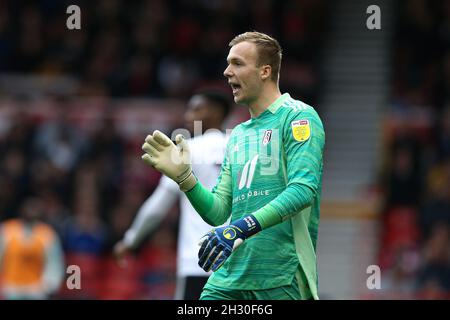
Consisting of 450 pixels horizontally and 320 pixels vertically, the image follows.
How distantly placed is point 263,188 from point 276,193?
0.24 feet

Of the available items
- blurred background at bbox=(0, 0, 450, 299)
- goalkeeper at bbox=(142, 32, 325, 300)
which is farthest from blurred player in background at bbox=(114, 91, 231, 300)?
blurred background at bbox=(0, 0, 450, 299)

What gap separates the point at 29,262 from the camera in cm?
1242

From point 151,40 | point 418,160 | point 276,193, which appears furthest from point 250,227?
point 151,40

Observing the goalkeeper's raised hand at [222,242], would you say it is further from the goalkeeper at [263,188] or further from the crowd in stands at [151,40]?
the crowd in stands at [151,40]

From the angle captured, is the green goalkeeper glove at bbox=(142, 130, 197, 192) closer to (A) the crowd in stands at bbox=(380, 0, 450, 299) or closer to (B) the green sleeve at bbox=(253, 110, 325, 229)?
(B) the green sleeve at bbox=(253, 110, 325, 229)

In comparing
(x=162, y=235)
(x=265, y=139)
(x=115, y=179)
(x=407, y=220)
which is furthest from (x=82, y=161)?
(x=265, y=139)

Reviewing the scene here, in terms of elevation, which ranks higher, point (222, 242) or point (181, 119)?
point (181, 119)

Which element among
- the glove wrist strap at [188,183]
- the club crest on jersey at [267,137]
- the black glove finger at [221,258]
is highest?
the club crest on jersey at [267,137]

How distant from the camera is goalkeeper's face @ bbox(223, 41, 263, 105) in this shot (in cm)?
575

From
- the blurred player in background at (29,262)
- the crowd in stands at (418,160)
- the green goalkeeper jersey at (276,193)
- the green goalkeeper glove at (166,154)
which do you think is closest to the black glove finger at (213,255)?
the green goalkeeper jersey at (276,193)

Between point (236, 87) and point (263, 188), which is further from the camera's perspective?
point (236, 87)

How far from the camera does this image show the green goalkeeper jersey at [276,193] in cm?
551

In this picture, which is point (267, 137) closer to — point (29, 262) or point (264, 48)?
point (264, 48)

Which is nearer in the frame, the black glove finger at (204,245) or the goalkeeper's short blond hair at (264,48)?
the black glove finger at (204,245)
